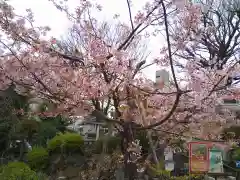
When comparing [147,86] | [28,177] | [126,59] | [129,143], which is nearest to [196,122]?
[147,86]

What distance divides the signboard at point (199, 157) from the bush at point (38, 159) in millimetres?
5830

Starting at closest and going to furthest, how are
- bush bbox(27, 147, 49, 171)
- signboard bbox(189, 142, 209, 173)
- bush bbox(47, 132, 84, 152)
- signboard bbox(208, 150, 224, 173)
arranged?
signboard bbox(189, 142, 209, 173) < signboard bbox(208, 150, 224, 173) < bush bbox(27, 147, 49, 171) < bush bbox(47, 132, 84, 152)

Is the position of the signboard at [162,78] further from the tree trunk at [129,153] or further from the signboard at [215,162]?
the signboard at [215,162]

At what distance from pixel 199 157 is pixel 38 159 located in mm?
6031

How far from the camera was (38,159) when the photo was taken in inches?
388

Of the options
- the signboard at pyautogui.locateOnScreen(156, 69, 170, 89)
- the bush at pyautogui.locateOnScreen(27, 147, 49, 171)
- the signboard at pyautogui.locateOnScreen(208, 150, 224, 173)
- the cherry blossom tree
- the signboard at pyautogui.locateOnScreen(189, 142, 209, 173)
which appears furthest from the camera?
the bush at pyautogui.locateOnScreen(27, 147, 49, 171)

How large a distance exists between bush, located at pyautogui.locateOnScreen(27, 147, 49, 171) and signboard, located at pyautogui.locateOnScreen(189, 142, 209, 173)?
583 centimetres

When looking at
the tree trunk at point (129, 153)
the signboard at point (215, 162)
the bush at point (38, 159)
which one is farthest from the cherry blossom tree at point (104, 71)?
the bush at point (38, 159)

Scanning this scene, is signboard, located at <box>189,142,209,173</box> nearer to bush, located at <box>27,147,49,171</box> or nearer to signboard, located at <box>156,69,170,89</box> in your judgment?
signboard, located at <box>156,69,170,89</box>

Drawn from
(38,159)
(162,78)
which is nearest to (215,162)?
(162,78)

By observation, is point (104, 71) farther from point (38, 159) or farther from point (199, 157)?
point (38, 159)

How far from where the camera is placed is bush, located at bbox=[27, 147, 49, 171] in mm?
9748

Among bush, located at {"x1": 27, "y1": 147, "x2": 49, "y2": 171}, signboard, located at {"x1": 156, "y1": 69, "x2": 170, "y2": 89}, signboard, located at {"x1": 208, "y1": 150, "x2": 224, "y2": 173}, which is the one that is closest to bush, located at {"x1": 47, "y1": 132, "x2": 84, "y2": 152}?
bush, located at {"x1": 27, "y1": 147, "x2": 49, "y2": 171}

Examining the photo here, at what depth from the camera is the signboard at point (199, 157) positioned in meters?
5.38
